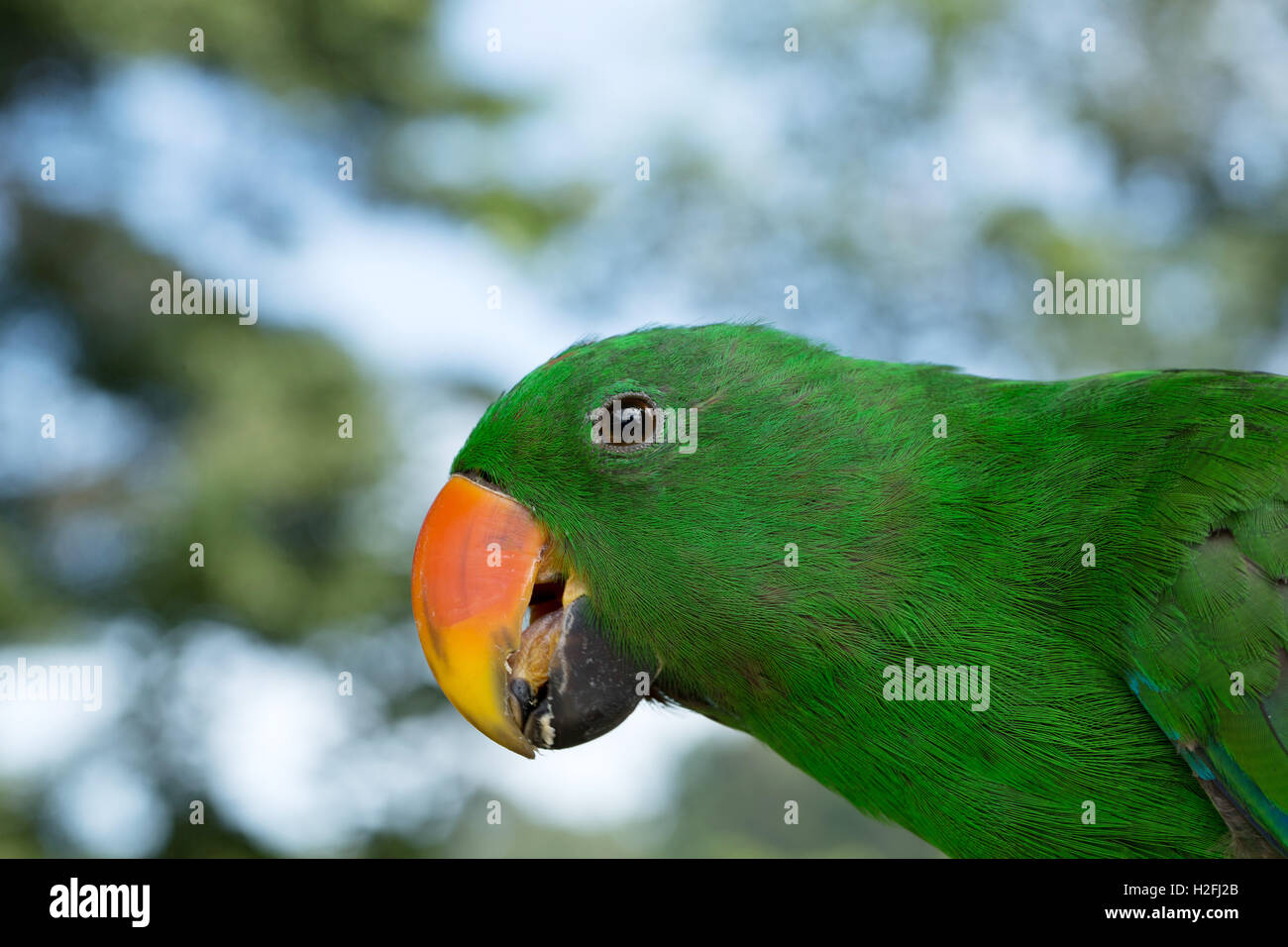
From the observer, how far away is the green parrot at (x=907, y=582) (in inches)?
100

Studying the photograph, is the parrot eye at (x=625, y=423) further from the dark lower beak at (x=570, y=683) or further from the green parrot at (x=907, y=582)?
the dark lower beak at (x=570, y=683)

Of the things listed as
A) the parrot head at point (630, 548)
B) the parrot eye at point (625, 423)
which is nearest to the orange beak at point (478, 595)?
the parrot head at point (630, 548)

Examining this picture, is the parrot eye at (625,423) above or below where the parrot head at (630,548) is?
above

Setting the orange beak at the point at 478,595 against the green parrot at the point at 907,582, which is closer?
the green parrot at the point at 907,582

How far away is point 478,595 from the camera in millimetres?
2730

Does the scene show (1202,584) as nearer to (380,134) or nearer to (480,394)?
(480,394)

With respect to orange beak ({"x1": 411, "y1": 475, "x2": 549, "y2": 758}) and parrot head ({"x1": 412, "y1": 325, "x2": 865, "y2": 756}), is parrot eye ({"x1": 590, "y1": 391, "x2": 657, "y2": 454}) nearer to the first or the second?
parrot head ({"x1": 412, "y1": 325, "x2": 865, "y2": 756})

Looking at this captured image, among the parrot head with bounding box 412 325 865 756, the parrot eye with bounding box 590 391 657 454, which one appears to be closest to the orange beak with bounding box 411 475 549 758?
the parrot head with bounding box 412 325 865 756

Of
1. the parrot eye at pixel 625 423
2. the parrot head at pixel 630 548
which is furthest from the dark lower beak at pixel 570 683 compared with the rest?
the parrot eye at pixel 625 423

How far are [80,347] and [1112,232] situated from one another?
8062 millimetres

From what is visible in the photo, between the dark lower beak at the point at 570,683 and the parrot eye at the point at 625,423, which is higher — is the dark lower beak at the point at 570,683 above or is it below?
below

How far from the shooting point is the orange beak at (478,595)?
106 inches

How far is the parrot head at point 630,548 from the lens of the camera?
2693mm
